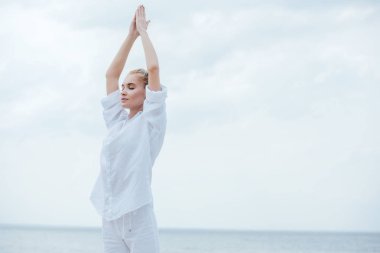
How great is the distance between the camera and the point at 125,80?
3.31 m

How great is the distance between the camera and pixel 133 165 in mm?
3100

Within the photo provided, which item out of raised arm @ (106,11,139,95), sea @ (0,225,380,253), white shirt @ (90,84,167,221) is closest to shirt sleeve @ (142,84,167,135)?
white shirt @ (90,84,167,221)

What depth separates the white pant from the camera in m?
2.98

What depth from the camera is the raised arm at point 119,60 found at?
3.47m

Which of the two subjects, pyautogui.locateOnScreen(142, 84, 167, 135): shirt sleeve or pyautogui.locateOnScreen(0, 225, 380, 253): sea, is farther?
pyautogui.locateOnScreen(0, 225, 380, 253): sea

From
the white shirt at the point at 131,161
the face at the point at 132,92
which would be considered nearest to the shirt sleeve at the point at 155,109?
the white shirt at the point at 131,161

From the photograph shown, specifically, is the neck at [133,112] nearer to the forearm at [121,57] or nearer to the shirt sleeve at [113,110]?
the shirt sleeve at [113,110]

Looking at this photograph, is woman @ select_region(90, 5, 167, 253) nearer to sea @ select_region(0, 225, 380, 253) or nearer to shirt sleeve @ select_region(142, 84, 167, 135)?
shirt sleeve @ select_region(142, 84, 167, 135)

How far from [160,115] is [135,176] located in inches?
13.4

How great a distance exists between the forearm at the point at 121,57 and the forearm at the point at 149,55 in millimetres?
153

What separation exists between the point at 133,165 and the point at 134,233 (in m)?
0.34

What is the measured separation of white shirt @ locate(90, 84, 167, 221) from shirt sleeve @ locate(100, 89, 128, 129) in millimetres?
151

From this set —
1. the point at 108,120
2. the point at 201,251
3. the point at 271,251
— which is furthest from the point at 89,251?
the point at 108,120

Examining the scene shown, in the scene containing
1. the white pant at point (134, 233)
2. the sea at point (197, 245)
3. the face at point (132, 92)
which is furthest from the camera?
the sea at point (197, 245)
